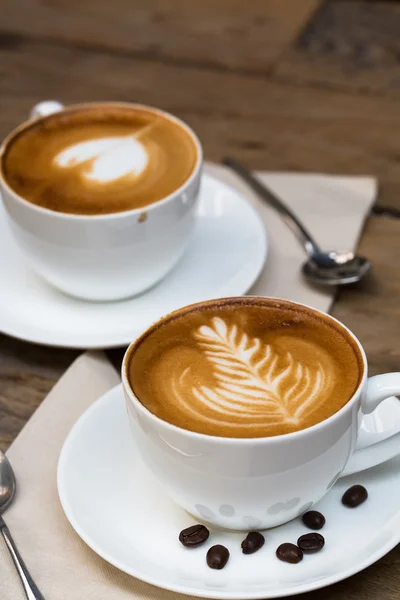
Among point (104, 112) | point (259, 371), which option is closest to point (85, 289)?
point (104, 112)

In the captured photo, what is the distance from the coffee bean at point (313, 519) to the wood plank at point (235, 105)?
29.6 inches

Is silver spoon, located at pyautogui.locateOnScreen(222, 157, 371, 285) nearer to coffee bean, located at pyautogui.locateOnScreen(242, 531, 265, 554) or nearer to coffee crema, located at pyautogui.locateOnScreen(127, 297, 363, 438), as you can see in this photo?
coffee crema, located at pyautogui.locateOnScreen(127, 297, 363, 438)

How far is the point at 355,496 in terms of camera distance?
2.87 feet

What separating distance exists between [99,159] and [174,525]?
0.61 m

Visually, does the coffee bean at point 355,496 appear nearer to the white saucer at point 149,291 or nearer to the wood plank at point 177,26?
the white saucer at point 149,291

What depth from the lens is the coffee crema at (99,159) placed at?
3.99 feet

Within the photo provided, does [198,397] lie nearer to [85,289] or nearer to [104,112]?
[85,289]

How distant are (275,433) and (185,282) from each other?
1.76 feet

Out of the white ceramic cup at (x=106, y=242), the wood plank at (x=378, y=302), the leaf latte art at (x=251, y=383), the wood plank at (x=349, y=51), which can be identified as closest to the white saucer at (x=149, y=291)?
the white ceramic cup at (x=106, y=242)

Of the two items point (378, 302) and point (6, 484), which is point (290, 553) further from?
point (378, 302)

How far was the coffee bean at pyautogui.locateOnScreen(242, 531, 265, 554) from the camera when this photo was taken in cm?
83

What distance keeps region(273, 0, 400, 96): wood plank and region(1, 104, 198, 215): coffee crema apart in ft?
2.04

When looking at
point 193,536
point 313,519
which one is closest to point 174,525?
point 193,536

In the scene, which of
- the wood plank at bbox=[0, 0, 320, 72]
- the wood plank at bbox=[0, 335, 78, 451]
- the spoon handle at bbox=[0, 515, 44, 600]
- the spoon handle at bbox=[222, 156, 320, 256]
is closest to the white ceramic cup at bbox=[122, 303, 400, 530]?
the spoon handle at bbox=[0, 515, 44, 600]
